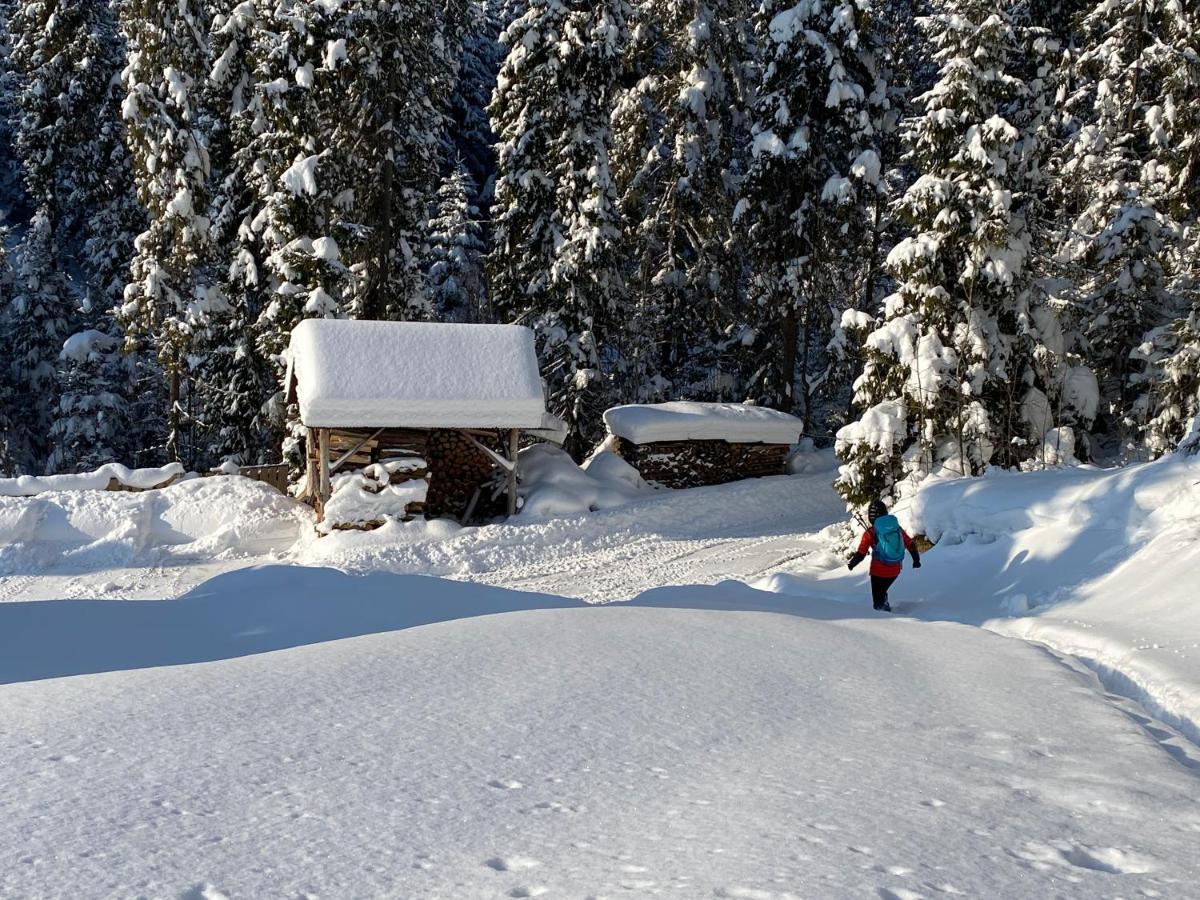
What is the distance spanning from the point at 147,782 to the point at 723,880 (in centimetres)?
200

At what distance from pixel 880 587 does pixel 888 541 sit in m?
A: 0.59

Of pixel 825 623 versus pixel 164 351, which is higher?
pixel 164 351

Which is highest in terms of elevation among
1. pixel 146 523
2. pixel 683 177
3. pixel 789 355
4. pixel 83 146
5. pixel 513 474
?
pixel 83 146

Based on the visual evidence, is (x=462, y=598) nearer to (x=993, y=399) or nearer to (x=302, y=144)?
(x=993, y=399)

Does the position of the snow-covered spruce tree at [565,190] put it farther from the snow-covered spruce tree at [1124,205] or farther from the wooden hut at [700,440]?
the snow-covered spruce tree at [1124,205]

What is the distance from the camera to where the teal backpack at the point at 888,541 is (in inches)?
413

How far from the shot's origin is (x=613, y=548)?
16766 mm

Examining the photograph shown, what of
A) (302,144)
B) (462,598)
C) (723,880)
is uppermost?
(302,144)

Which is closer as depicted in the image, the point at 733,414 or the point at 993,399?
the point at 993,399

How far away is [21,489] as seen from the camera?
56.2 ft

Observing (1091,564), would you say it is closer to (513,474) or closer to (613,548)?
(613,548)

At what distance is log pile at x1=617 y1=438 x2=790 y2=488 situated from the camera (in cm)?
2166

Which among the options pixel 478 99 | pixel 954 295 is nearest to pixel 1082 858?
pixel 954 295

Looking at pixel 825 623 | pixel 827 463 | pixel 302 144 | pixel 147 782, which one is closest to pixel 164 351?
pixel 302 144
